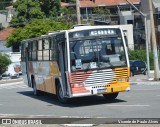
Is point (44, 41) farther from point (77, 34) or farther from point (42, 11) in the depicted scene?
point (42, 11)

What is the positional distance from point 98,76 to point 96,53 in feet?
2.96

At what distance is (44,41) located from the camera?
70.5ft

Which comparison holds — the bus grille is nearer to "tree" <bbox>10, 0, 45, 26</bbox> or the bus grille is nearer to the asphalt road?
the asphalt road

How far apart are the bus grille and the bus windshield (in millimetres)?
192

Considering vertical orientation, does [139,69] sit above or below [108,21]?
below

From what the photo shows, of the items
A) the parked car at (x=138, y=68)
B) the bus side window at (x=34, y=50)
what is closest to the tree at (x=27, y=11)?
the parked car at (x=138, y=68)

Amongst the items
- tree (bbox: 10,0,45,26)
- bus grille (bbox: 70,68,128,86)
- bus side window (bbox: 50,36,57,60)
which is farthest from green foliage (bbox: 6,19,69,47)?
bus grille (bbox: 70,68,128,86)

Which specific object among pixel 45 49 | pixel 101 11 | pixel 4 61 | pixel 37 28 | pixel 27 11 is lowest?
pixel 4 61

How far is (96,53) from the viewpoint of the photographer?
60.1 feet

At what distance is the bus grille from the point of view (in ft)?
59.2

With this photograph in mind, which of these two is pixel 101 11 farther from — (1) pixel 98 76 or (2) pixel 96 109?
(2) pixel 96 109

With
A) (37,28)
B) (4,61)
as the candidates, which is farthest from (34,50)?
(4,61)

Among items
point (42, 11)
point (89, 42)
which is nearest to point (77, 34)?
point (89, 42)

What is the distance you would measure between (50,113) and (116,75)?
10.3 ft
